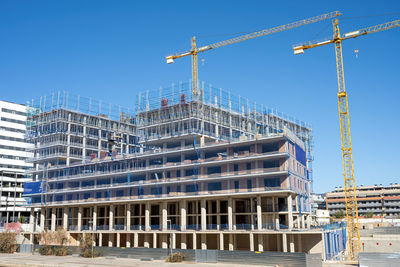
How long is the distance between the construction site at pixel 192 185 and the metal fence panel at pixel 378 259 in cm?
518

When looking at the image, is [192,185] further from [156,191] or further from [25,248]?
[25,248]

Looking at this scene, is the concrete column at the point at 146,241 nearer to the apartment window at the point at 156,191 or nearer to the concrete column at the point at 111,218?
the apartment window at the point at 156,191

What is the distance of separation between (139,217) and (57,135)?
34.4 meters

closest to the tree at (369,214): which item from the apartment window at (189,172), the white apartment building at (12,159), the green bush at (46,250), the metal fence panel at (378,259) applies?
the apartment window at (189,172)

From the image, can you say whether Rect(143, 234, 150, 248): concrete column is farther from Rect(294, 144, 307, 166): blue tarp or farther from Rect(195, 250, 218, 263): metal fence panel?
Rect(294, 144, 307, 166): blue tarp

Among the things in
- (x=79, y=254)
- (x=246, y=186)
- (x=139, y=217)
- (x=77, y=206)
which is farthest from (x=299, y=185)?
A: (x=77, y=206)

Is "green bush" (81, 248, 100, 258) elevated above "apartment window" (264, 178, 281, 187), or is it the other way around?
"apartment window" (264, 178, 281, 187)

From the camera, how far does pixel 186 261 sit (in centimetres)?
6138

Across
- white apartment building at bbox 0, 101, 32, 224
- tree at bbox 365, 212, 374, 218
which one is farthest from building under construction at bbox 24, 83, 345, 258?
tree at bbox 365, 212, 374, 218

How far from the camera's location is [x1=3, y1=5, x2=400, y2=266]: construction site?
73.8 m

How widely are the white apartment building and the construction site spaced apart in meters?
29.4

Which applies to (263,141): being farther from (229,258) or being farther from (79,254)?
(79,254)

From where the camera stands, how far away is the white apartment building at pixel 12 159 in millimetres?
140750

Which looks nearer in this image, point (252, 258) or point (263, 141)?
point (252, 258)
